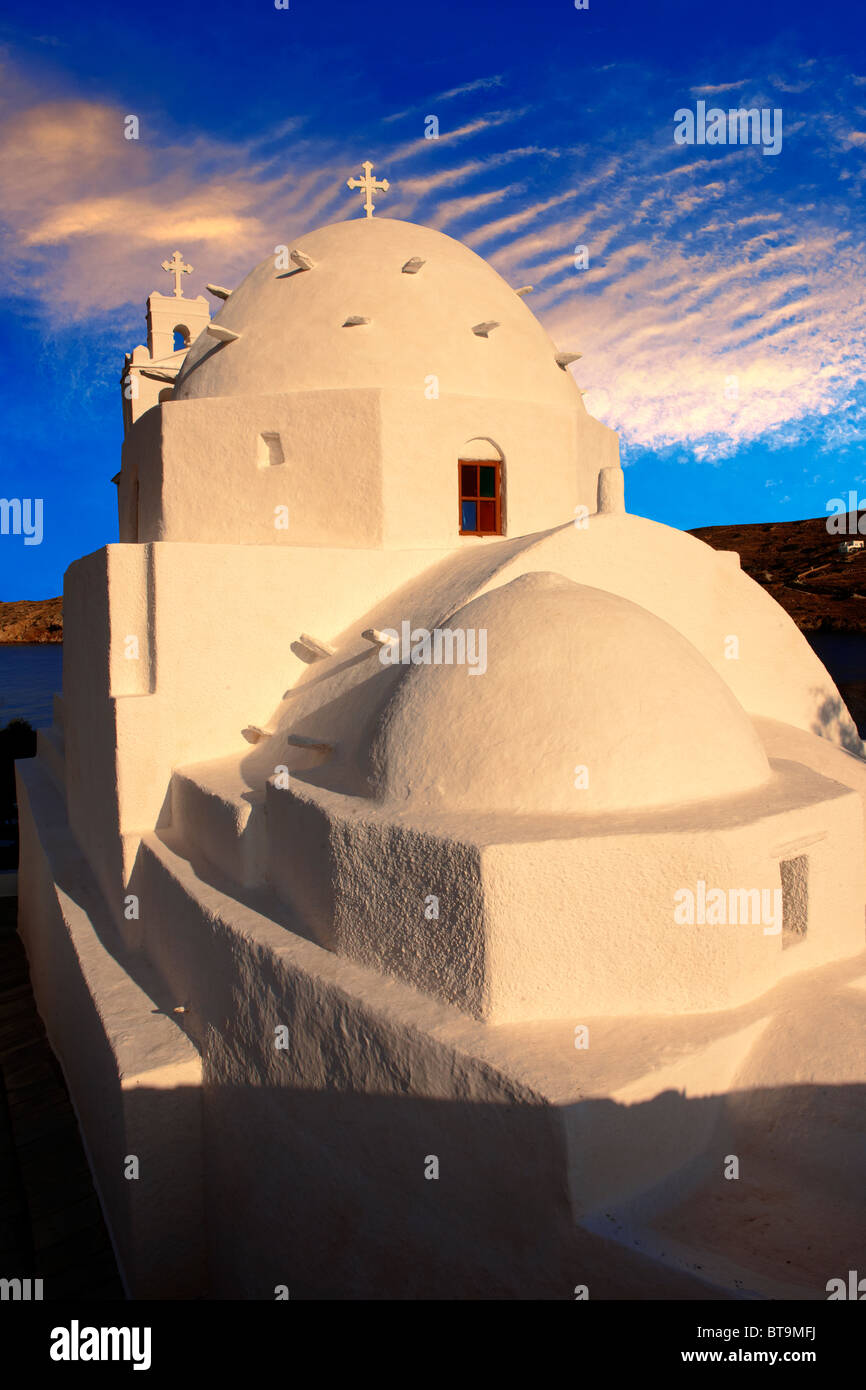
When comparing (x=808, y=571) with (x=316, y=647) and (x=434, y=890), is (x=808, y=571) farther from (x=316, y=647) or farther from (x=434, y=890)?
(x=434, y=890)

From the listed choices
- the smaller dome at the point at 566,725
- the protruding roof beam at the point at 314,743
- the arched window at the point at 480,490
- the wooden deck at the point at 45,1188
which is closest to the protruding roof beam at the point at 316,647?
the protruding roof beam at the point at 314,743

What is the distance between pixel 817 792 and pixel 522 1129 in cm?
258

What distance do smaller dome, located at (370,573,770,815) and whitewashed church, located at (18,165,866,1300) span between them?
0.02 m

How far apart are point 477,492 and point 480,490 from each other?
4 cm

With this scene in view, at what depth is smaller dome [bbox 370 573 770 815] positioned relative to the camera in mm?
4543

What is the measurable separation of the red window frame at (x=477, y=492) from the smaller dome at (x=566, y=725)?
4.39 metres

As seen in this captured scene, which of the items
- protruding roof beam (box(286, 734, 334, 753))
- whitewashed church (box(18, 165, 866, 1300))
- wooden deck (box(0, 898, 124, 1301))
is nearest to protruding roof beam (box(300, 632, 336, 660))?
whitewashed church (box(18, 165, 866, 1300))

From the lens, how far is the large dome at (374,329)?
9.20 metres

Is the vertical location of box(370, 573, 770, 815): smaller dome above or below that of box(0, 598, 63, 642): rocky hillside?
below

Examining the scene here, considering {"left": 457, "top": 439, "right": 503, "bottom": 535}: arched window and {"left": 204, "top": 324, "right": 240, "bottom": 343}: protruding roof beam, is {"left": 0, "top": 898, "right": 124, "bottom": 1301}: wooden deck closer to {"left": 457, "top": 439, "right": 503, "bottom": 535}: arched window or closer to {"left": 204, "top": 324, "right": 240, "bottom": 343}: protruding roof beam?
{"left": 457, "top": 439, "right": 503, "bottom": 535}: arched window

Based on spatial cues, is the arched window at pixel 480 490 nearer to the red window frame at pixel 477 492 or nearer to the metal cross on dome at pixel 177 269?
the red window frame at pixel 477 492

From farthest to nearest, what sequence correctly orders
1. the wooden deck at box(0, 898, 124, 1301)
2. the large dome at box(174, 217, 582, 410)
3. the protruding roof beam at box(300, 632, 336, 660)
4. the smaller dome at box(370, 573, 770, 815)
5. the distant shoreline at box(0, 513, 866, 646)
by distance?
the distant shoreline at box(0, 513, 866, 646) < the large dome at box(174, 217, 582, 410) < the protruding roof beam at box(300, 632, 336, 660) < the wooden deck at box(0, 898, 124, 1301) < the smaller dome at box(370, 573, 770, 815)

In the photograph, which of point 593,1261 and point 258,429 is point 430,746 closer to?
point 593,1261
